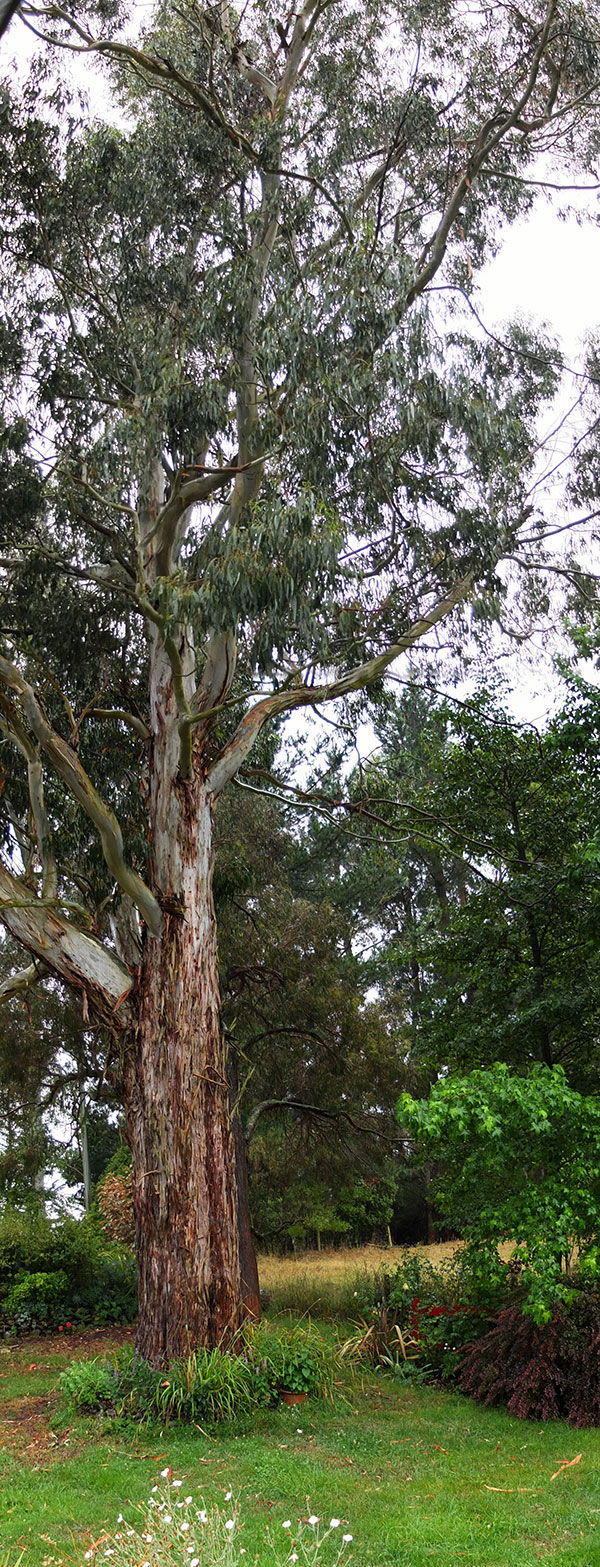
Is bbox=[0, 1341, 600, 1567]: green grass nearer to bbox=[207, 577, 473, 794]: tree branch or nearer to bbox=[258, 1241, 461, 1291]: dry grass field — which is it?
bbox=[258, 1241, 461, 1291]: dry grass field

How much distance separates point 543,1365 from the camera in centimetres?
736

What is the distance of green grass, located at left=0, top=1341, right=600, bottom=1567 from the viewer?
4.83m

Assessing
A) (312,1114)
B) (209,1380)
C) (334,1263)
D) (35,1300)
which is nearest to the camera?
(209,1380)

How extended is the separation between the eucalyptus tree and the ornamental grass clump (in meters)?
2.76

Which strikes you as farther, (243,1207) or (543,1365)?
(243,1207)

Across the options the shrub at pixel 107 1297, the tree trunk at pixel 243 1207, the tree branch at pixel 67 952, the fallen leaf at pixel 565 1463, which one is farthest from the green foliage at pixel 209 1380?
the shrub at pixel 107 1297

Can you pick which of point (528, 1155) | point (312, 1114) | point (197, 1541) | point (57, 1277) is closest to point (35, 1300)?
point (57, 1277)

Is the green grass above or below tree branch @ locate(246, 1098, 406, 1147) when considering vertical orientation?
below

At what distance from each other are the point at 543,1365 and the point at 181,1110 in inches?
116

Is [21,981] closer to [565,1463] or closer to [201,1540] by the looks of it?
[565,1463]

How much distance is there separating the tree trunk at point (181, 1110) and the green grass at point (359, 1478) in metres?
0.84

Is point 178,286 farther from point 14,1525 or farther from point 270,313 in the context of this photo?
point 14,1525

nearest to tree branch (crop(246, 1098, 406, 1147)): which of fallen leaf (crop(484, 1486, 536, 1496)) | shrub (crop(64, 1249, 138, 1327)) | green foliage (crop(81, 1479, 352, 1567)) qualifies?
shrub (crop(64, 1249, 138, 1327))

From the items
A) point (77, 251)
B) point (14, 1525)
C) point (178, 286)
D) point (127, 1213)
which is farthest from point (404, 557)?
point (127, 1213)
